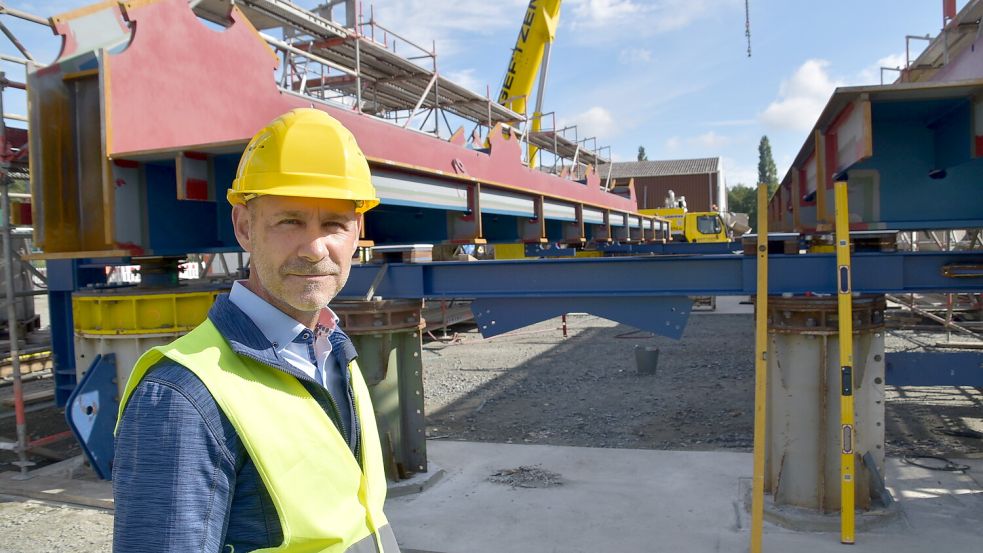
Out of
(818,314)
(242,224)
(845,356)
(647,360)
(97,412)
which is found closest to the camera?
(242,224)

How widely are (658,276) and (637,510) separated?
5.64 ft

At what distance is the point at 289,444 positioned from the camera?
122cm

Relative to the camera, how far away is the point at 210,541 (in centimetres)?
111

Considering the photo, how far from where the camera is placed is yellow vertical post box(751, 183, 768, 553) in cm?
384

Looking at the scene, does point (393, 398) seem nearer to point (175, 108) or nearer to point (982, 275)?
point (175, 108)

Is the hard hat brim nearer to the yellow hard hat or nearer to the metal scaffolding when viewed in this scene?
the yellow hard hat

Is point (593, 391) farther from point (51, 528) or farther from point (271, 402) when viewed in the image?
point (271, 402)

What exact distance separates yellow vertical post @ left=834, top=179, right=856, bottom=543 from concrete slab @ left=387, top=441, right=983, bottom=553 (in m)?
0.30

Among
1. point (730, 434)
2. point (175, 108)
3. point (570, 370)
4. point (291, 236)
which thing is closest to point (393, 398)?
point (175, 108)

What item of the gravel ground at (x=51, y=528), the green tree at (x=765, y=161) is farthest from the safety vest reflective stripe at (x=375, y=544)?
the green tree at (x=765, y=161)

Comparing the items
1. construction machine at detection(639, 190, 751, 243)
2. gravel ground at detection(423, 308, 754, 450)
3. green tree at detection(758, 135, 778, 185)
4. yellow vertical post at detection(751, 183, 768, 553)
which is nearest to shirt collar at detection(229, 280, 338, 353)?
yellow vertical post at detection(751, 183, 768, 553)

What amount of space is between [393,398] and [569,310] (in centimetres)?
170

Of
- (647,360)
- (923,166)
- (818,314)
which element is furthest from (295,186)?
(647,360)

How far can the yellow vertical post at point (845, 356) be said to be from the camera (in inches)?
157
